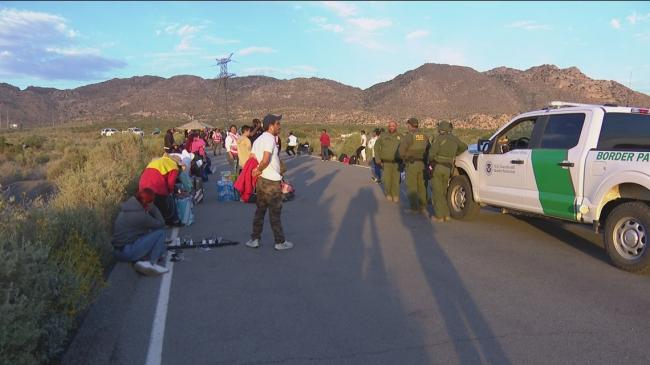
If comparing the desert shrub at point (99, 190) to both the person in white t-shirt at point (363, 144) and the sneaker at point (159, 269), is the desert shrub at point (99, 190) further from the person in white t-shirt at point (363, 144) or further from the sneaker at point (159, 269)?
the person in white t-shirt at point (363, 144)

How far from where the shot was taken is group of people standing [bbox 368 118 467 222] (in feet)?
35.6

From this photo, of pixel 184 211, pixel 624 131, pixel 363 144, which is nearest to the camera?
pixel 624 131

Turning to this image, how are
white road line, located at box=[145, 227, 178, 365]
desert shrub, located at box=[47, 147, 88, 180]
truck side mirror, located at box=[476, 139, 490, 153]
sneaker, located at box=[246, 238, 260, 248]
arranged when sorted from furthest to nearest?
desert shrub, located at box=[47, 147, 88, 180] < truck side mirror, located at box=[476, 139, 490, 153] < sneaker, located at box=[246, 238, 260, 248] < white road line, located at box=[145, 227, 178, 365]

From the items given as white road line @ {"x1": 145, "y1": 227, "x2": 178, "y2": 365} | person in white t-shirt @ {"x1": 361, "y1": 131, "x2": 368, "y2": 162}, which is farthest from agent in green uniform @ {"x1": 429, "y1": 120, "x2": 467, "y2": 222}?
person in white t-shirt @ {"x1": 361, "y1": 131, "x2": 368, "y2": 162}

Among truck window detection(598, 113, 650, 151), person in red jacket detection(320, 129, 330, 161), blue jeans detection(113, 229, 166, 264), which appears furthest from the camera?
person in red jacket detection(320, 129, 330, 161)

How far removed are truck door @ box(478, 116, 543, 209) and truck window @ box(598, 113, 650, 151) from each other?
1.30 metres

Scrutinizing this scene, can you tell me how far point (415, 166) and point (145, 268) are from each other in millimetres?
6366

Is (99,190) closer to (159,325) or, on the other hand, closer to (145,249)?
(145,249)

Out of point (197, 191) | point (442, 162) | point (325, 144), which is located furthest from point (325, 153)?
point (442, 162)

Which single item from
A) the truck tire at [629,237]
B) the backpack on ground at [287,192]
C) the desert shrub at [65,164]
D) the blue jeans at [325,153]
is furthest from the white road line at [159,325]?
the blue jeans at [325,153]

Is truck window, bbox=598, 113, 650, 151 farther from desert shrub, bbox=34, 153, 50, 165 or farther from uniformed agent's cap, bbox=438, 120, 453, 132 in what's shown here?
desert shrub, bbox=34, 153, 50, 165

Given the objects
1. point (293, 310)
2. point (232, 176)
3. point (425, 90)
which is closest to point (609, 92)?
point (425, 90)

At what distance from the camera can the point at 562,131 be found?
8367 millimetres

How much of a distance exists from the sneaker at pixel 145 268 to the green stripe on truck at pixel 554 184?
5546 mm
